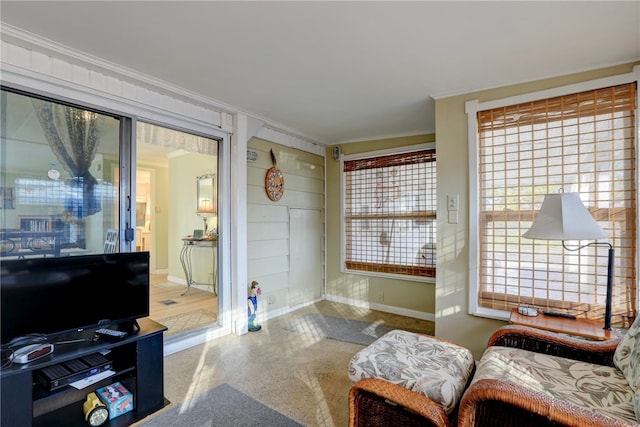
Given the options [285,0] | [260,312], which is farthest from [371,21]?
[260,312]

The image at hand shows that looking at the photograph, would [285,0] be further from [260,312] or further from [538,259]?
[260,312]

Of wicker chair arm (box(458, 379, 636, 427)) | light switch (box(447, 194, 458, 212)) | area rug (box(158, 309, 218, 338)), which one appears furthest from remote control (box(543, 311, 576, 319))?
area rug (box(158, 309, 218, 338))

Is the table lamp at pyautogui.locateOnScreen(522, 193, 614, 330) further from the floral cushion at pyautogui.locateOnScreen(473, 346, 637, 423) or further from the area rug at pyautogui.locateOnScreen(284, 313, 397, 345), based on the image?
the area rug at pyautogui.locateOnScreen(284, 313, 397, 345)

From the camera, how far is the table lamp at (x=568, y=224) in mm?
1912

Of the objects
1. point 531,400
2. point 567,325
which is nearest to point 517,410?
point 531,400

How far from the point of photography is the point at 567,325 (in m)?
2.10

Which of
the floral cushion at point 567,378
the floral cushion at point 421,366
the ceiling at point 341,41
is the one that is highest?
the ceiling at point 341,41

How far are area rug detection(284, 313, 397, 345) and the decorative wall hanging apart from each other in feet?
5.34

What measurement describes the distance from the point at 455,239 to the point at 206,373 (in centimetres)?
252

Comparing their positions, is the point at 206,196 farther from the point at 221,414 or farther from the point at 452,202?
the point at 452,202

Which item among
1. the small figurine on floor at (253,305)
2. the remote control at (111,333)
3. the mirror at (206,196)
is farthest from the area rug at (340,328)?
the mirror at (206,196)

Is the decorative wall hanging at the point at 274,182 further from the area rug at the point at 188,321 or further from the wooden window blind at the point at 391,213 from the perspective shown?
the area rug at the point at 188,321

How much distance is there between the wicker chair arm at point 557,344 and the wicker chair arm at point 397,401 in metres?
0.80

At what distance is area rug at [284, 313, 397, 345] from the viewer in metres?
3.34
